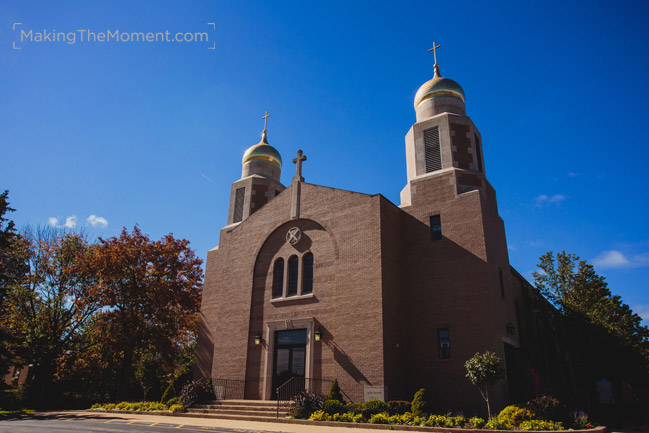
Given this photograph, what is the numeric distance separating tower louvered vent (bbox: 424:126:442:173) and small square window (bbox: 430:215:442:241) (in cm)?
268

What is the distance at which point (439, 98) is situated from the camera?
23.1m

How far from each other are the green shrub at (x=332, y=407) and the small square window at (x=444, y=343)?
4.58 meters

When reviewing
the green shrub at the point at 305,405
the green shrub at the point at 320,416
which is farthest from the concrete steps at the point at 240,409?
the green shrub at the point at 320,416

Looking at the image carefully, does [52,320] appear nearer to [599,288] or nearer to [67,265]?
[67,265]

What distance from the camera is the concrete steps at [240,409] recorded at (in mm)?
16656

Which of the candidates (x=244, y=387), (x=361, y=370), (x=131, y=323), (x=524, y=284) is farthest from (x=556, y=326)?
(x=131, y=323)

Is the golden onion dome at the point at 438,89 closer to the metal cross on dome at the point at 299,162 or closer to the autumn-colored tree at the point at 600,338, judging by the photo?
the metal cross on dome at the point at 299,162

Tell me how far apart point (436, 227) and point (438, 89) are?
8.11m

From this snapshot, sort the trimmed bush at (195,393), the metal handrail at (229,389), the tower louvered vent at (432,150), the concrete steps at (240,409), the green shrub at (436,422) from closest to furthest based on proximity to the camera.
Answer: the green shrub at (436,422)
the concrete steps at (240,409)
the trimmed bush at (195,393)
the metal handrail at (229,389)
the tower louvered vent at (432,150)

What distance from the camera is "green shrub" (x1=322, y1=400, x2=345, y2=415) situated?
1584cm

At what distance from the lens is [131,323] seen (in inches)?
1021

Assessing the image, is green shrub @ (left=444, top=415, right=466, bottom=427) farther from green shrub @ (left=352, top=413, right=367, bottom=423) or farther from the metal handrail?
the metal handrail

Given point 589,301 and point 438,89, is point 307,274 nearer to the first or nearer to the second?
point 438,89

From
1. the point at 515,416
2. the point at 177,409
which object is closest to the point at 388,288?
the point at 515,416
